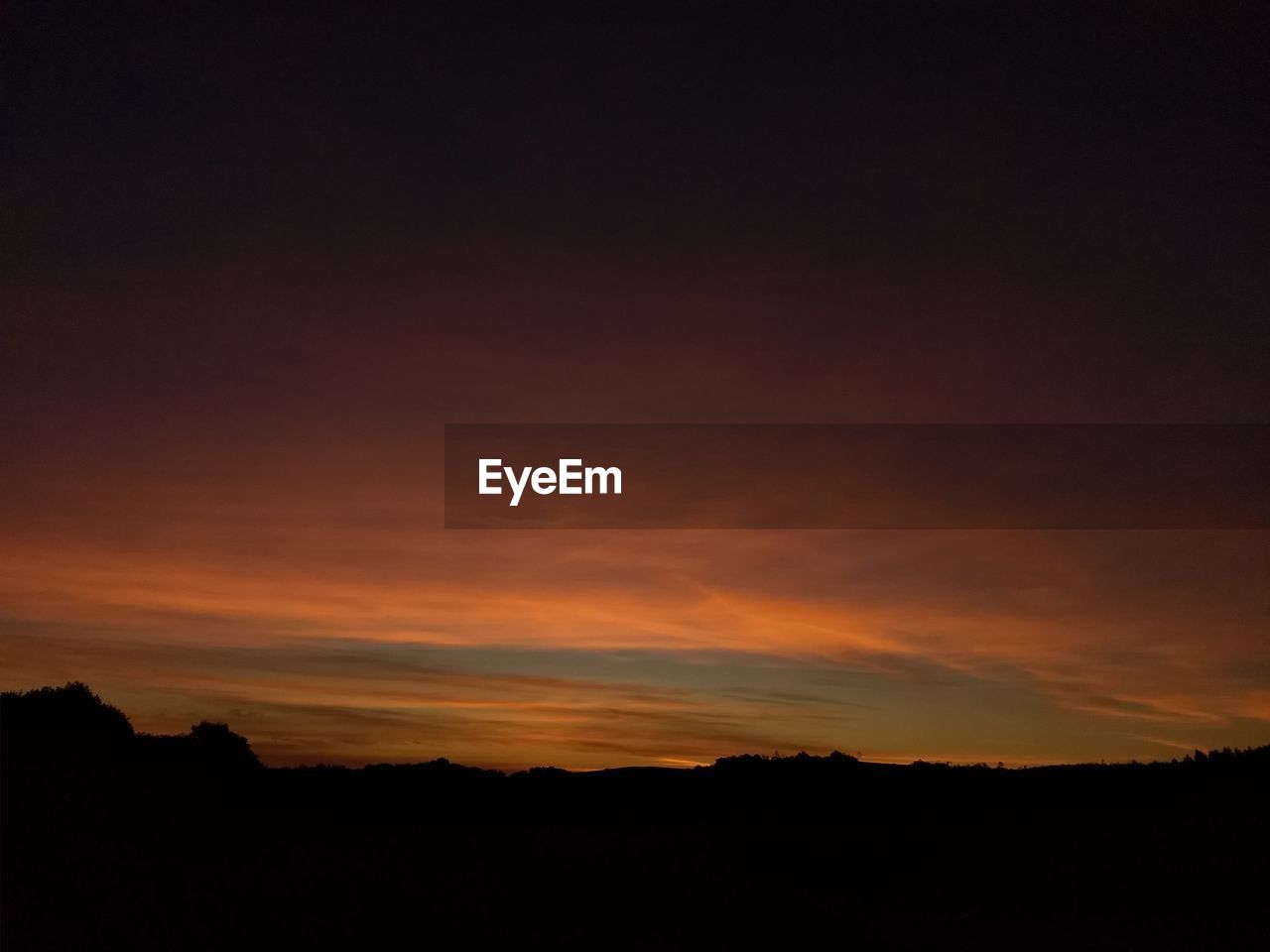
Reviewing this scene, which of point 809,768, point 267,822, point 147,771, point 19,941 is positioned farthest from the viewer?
point 809,768

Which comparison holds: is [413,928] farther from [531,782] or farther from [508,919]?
[531,782]

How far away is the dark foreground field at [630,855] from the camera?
17.0 metres

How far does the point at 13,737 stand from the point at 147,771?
340cm

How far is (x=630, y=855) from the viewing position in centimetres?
2102

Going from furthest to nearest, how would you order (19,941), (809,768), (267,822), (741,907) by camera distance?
(809,768) < (267,822) < (741,907) < (19,941)

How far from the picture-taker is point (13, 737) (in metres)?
28.8

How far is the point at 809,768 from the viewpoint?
104 ft

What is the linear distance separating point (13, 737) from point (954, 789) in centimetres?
2295

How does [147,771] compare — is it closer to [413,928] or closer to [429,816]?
[429,816]

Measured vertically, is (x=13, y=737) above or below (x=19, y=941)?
above

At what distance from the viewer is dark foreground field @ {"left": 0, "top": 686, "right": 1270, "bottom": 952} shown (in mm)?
17000

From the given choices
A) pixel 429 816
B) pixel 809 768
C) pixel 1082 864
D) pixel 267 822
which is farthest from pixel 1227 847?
pixel 267 822

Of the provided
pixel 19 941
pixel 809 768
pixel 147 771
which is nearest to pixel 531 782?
pixel 809 768

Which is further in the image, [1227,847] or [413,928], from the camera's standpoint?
[1227,847]
